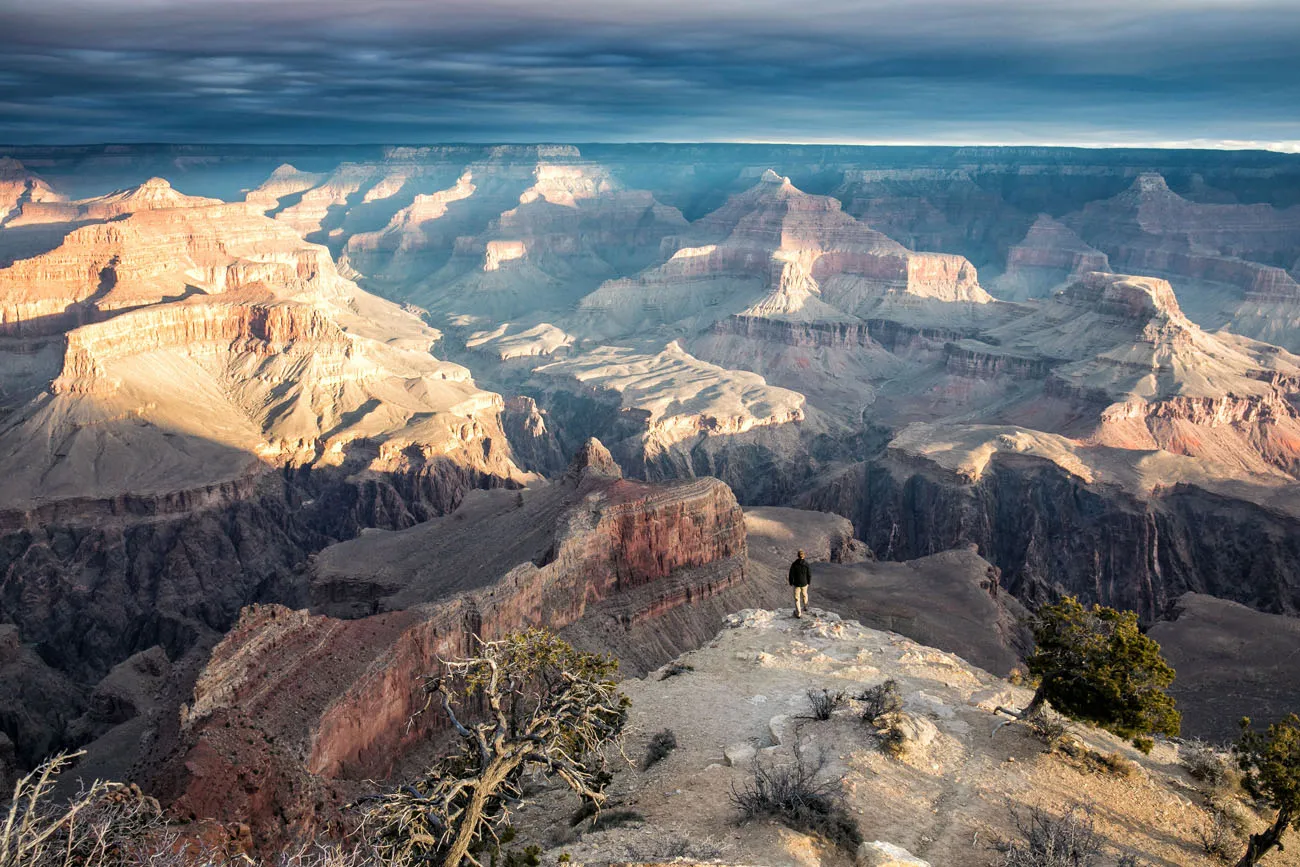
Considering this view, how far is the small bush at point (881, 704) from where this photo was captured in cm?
2846

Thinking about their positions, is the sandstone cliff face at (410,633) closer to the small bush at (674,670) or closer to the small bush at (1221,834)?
the small bush at (674,670)

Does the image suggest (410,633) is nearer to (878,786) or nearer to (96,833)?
(96,833)

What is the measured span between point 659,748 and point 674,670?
34.6 feet

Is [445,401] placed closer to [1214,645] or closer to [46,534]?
[46,534]

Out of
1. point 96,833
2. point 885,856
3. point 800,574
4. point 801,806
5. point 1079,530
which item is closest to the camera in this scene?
point 96,833

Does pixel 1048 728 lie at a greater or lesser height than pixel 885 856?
lesser

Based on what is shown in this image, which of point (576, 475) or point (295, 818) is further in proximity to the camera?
point (576, 475)

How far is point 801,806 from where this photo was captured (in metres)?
22.1

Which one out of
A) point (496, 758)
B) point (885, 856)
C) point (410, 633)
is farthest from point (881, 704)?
point (410, 633)

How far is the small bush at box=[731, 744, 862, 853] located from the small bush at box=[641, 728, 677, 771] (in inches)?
166

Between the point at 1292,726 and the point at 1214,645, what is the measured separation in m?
49.0

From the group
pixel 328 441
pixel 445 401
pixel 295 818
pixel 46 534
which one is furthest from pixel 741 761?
pixel 445 401

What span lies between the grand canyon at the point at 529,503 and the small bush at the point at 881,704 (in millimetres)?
3475

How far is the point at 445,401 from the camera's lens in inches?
5595
